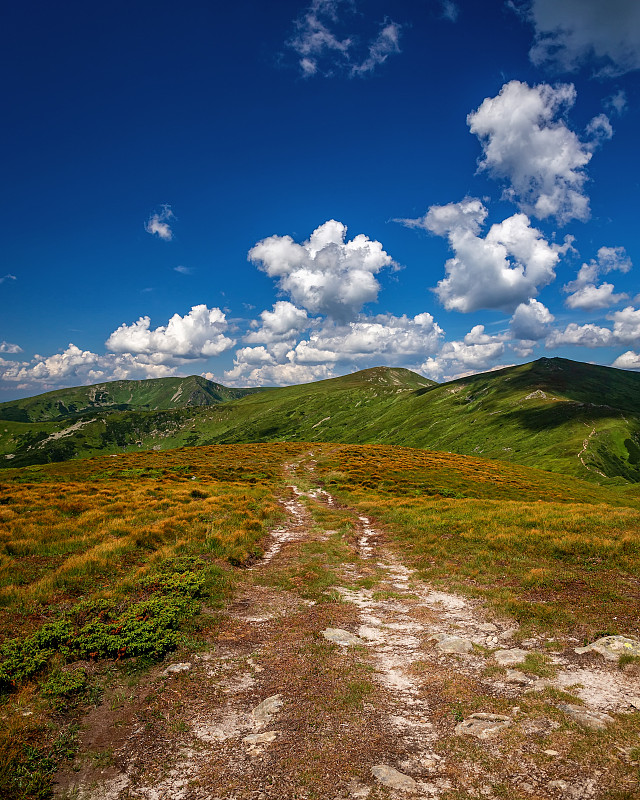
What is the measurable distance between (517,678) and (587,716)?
6.74 ft

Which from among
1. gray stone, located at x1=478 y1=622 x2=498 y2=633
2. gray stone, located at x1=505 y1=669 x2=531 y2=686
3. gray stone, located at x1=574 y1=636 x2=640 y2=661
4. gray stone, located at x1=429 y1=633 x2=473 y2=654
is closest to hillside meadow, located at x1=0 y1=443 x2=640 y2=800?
gray stone, located at x1=574 y1=636 x2=640 y2=661

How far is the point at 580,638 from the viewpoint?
11.9m

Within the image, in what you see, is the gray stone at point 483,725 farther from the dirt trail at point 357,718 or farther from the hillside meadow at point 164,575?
the hillside meadow at point 164,575

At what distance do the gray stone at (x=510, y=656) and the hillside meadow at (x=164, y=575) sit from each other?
1.97 metres

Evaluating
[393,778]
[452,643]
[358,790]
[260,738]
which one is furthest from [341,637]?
[358,790]

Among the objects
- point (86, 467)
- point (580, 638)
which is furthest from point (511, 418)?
point (580, 638)

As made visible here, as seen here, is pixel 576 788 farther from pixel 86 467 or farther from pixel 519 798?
pixel 86 467

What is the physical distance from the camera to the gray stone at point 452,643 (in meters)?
11.8

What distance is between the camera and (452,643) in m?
12.2

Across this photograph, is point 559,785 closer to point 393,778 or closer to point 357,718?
point 393,778

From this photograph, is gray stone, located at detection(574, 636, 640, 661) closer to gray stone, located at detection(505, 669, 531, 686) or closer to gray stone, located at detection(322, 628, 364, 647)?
gray stone, located at detection(505, 669, 531, 686)

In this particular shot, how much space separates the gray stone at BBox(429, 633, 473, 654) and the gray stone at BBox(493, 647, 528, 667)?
859mm

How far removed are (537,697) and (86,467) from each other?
89433 millimetres

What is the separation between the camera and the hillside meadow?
912 centimetres
